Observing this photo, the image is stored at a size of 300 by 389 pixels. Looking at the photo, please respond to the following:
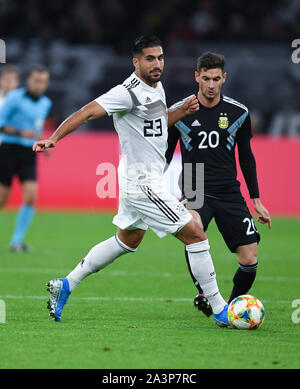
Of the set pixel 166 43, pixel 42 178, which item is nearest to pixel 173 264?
pixel 42 178

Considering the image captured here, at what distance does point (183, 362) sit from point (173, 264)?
19.3ft

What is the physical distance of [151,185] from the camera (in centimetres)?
621

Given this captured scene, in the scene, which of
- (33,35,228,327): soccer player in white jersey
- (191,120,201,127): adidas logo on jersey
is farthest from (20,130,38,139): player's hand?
(33,35,228,327): soccer player in white jersey

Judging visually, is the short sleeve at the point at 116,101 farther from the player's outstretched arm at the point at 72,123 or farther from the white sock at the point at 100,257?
the white sock at the point at 100,257

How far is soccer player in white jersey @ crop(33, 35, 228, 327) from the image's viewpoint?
20.2 feet

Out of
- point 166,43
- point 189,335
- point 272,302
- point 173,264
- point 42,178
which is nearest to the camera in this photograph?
point 189,335

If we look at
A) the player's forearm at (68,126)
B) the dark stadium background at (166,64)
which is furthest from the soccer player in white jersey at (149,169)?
the dark stadium background at (166,64)

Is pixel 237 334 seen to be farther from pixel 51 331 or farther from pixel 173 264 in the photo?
pixel 173 264

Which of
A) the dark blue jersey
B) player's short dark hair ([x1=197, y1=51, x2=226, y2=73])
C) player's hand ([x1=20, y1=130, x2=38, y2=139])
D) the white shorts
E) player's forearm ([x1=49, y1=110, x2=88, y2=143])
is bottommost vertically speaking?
the white shorts

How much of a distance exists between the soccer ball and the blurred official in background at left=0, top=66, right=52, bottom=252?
5.99m

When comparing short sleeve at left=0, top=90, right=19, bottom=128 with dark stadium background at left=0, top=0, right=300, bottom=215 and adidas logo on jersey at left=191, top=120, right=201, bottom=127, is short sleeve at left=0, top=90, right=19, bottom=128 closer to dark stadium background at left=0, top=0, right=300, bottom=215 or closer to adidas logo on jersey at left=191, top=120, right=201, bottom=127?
adidas logo on jersey at left=191, top=120, right=201, bottom=127

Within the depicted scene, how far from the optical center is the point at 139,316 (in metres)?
6.78

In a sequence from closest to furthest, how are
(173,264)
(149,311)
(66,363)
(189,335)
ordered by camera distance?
(66,363) → (189,335) → (149,311) → (173,264)
